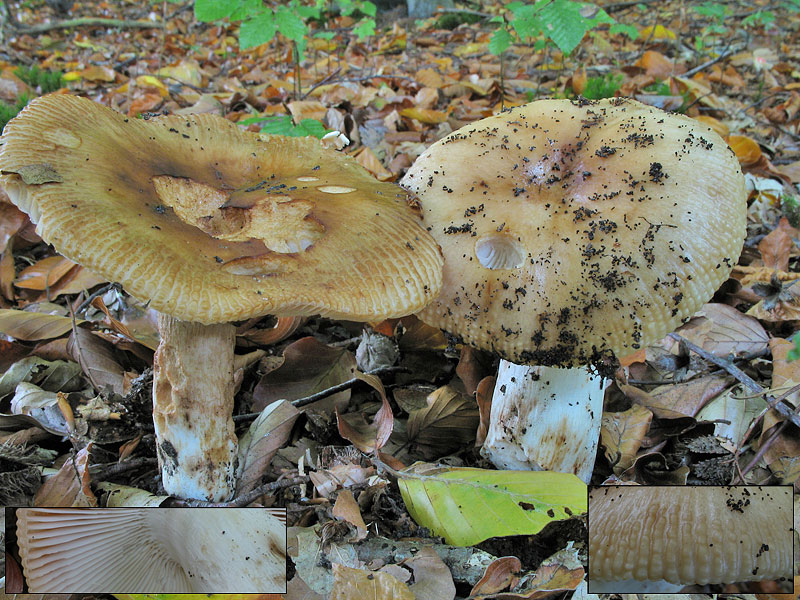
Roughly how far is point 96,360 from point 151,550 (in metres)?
1.24

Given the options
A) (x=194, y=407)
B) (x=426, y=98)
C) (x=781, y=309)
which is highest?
(x=194, y=407)

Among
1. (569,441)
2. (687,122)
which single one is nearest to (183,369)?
(569,441)

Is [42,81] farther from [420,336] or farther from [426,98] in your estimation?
[420,336]

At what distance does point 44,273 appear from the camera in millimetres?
3527

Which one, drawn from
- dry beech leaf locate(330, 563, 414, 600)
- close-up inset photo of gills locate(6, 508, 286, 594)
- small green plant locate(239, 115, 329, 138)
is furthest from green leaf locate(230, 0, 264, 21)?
dry beech leaf locate(330, 563, 414, 600)

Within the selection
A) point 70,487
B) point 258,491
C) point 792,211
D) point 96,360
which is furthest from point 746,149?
point 70,487

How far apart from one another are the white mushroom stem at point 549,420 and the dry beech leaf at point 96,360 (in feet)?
6.05

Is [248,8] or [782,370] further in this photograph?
[248,8]

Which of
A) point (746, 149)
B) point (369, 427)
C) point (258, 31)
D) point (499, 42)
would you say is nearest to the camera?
point (369, 427)

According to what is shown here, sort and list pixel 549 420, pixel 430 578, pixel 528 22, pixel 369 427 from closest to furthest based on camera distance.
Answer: pixel 430 578 < pixel 549 420 < pixel 369 427 < pixel 528 22

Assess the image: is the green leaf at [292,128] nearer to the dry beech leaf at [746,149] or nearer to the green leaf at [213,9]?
the green leaf at [213,9]

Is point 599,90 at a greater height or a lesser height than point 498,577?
greater

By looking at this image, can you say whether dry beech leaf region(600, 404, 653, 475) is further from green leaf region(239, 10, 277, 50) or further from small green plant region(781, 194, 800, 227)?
green leaf region(239, 10, 277, 50)

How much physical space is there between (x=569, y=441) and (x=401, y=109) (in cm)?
384
